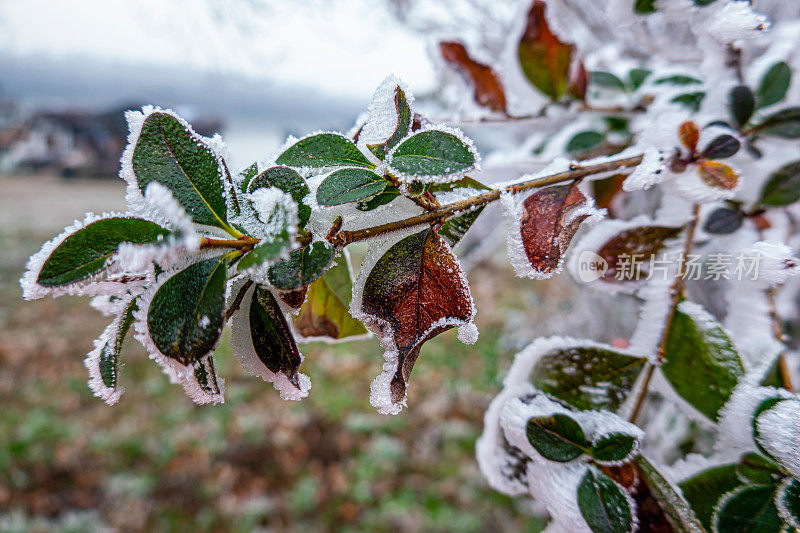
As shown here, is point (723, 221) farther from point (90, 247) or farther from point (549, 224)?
point (90, 247)

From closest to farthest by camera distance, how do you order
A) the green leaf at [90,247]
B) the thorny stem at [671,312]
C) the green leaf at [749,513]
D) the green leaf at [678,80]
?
the green leaf at [90,247] → the green leaf at [749,513] → the thorny stem at [671,312] → the green leaf at [678,80]

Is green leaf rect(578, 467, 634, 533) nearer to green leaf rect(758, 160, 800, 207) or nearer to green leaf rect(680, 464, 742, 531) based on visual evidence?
green leaf rect(680, 464, 742, 531)

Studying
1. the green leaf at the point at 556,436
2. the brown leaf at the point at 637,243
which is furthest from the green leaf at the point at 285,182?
the brown leaf at the point at 637,243

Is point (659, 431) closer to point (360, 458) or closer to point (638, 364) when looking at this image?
point (638, 364)

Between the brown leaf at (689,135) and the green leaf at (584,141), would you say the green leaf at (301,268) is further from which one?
the green leaf at (584,141)

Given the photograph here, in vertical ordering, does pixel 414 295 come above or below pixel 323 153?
below

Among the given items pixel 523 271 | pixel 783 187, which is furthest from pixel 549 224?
pixel 783 187

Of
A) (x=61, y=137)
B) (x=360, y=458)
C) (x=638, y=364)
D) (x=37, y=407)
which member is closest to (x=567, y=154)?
(x=638, y=364)
